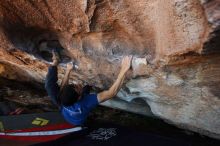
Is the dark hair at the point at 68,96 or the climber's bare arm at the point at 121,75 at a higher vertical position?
the climber's bare arm at the point at 121,75

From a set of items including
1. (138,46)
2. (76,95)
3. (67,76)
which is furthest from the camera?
(67,76)

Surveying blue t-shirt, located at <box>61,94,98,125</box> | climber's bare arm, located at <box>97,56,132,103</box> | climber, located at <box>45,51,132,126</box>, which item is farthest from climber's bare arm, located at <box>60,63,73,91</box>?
climber's bare arm, located at <box>97,56,132,103</box>

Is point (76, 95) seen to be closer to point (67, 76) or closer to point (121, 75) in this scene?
point (67, 76)

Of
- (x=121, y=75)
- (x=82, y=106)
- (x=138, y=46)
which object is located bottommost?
(x=82, y=106)

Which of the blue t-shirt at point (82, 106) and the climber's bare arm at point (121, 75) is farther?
the blue t-shirt at point (82, 106)

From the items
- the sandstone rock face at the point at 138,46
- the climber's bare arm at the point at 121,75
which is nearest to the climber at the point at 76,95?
the climber's bare arm at the point at 121,75

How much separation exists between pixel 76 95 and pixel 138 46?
0.48 metres

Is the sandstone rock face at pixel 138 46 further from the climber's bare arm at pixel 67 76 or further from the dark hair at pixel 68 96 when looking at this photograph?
the dark hair at pixel 68 96

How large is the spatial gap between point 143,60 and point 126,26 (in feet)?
0.70

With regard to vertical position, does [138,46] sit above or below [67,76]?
above

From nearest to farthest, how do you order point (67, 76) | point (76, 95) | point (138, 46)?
point (138, 46), point (76, 95), point (67, 76)

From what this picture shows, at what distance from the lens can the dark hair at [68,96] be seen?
2.31 m

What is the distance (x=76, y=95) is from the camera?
239cm

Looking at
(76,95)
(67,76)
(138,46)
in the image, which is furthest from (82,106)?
(138,46)
